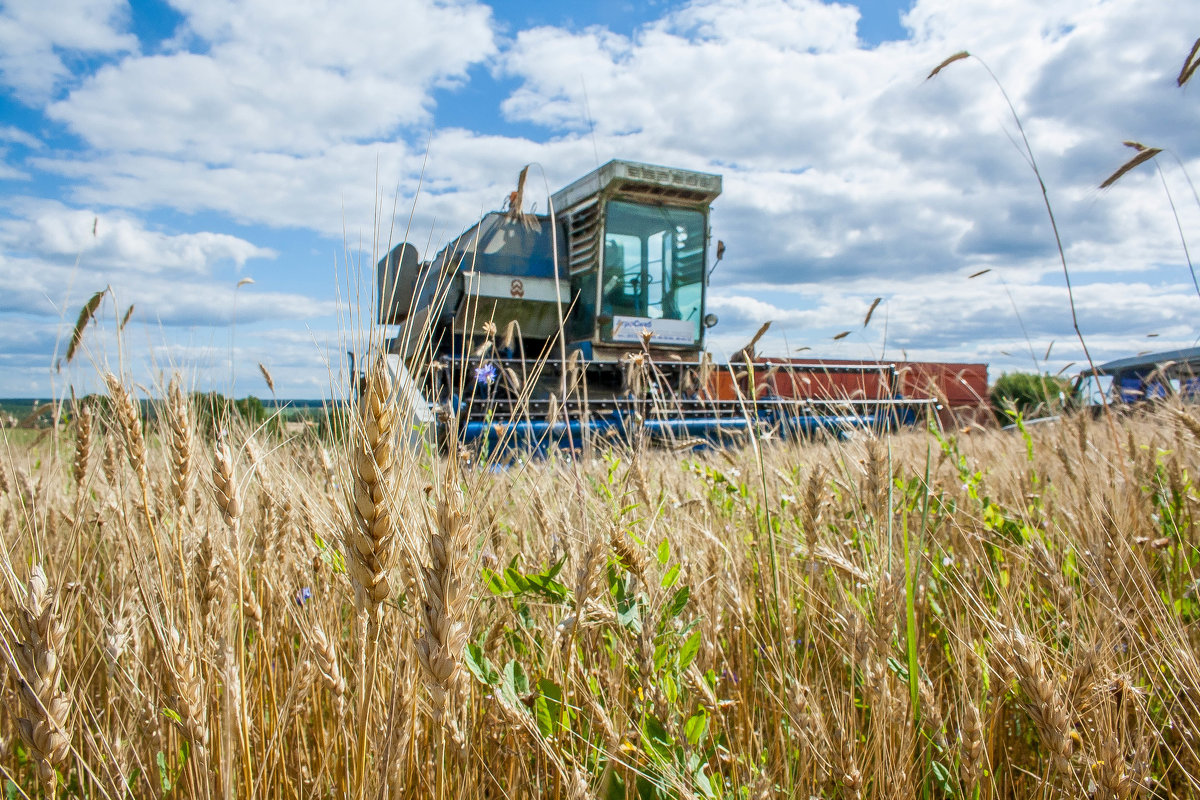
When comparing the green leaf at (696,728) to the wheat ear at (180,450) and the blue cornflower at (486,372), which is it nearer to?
the wheat ear at (180,450)

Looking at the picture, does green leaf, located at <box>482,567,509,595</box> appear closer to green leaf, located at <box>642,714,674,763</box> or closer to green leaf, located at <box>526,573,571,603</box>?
green leaf, located at <box>526,573,571,603</box>

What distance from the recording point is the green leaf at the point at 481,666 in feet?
3.52

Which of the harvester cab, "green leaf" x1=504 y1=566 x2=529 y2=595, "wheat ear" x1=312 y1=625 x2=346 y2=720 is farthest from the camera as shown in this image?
the harvester cab

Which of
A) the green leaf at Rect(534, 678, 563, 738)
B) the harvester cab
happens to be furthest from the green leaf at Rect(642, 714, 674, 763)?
the harvester cab

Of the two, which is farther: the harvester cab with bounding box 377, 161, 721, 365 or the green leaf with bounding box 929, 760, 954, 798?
the harvester cab with bounding box 377, 161, 721, 365

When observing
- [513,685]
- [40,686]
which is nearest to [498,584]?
[513,685]

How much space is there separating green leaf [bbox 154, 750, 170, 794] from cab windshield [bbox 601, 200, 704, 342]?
897cm

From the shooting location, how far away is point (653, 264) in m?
10.4

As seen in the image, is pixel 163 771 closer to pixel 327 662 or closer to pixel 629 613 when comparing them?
pixel 327 662

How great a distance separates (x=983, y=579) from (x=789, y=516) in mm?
556

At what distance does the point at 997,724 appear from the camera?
1.38 metres

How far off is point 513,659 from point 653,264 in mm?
9600

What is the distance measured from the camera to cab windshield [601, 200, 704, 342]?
10078mm

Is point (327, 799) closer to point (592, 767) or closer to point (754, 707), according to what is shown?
point (592, 767)
